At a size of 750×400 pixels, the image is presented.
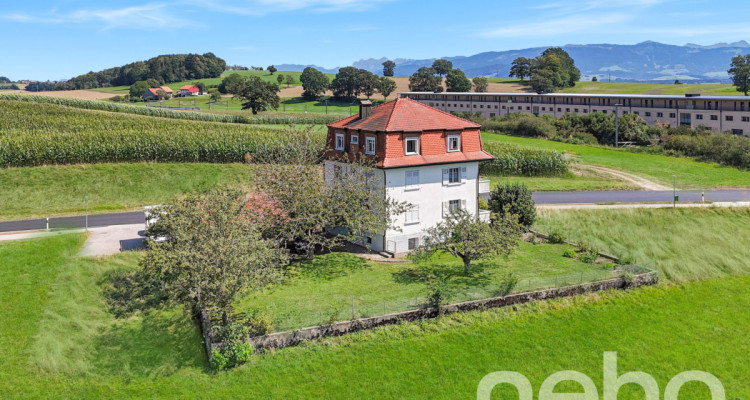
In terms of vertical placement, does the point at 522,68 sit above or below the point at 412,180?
above

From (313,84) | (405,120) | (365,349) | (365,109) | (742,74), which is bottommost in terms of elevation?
(365,349)

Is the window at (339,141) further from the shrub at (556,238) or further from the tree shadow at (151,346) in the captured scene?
the tree shadow at (151,346)

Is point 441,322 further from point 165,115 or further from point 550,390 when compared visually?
point 165,115

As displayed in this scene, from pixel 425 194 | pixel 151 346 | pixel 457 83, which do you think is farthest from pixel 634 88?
pixel 151 346

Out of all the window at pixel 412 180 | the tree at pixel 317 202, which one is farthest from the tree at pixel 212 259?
the window at pixel 412 180

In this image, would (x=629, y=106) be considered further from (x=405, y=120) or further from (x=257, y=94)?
(x=405, y=120)

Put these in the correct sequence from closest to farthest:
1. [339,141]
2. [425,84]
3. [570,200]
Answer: [339,141] < [570,200] < [425,84]
